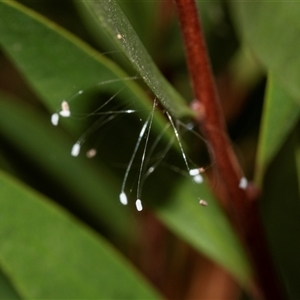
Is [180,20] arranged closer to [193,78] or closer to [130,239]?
[193,78]

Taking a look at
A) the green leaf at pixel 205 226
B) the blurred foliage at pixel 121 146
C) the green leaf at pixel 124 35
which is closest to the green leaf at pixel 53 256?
the blurred foliage at pixel 121 146

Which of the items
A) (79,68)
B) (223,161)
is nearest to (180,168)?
(223,161)

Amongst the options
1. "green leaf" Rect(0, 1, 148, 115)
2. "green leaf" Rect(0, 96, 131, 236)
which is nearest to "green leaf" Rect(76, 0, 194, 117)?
"green leaf" Rect(0, 1, 148, 115)

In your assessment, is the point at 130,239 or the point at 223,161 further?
the point at 130,239

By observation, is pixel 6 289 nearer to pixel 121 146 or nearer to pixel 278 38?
pixel 121 146

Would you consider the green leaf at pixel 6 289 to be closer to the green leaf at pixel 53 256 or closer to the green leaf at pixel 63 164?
the green leaf at pixel 53 256

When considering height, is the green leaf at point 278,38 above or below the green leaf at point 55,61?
below
